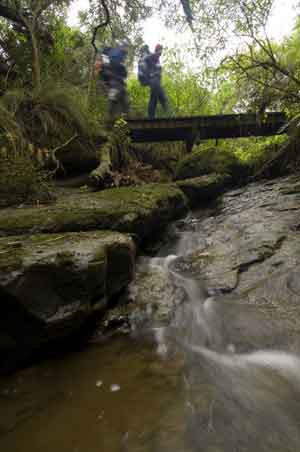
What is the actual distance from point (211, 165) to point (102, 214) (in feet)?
16.9

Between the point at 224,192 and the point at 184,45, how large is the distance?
8391mm

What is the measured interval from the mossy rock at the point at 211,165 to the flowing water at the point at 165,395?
5.79 metres

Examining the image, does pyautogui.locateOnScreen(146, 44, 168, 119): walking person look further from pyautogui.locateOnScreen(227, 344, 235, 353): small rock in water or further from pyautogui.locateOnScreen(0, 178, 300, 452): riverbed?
pyautogui.locateOnScreen(227, 344, 235, 353): small rock in water

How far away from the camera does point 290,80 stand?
6.31 meters

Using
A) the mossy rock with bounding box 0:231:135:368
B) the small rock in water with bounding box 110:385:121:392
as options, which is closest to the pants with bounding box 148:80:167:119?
the mossy rock with bounding box 0:231:135:368

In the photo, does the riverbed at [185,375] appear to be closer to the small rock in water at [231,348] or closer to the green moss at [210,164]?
the small rock in water at [231,348]

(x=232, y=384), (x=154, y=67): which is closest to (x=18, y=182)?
(x=232, y=384)

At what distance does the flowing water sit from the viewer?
1144 mm

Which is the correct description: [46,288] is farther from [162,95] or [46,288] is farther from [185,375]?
[162,95]

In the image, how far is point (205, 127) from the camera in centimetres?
802

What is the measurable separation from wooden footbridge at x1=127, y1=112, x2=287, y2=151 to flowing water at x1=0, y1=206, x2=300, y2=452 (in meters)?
6.89

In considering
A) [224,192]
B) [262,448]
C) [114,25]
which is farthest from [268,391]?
[114,25]

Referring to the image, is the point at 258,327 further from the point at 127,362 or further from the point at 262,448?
the point at 127,362

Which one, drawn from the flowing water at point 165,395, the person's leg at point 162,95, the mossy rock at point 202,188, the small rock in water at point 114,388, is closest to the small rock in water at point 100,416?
the flowing water at point 165,395
